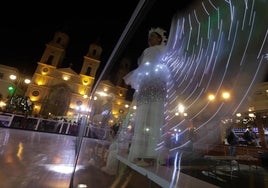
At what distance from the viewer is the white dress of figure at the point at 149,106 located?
1.29 meters

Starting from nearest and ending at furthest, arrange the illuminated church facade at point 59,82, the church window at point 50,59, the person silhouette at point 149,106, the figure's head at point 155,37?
the person silhouette at point 149,106
the figure's head at point 155,37
the illuminated church facade at point 59,82
the church window at point 50,59

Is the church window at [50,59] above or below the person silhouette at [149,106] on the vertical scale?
above

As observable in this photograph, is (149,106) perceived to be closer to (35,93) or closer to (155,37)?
(155,37)

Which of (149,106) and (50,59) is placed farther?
(50,59)

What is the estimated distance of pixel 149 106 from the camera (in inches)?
54.7

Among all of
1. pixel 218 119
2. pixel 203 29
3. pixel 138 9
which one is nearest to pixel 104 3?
pixel 203 29

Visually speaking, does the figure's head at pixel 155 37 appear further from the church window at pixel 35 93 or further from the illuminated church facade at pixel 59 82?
the church window at pixel 35 93

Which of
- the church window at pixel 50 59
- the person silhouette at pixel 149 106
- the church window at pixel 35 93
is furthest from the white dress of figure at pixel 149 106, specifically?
the church window at pixel 50 59

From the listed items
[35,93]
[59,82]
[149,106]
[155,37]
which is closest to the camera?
[149,106]

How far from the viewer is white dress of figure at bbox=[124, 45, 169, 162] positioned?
4.25 ft

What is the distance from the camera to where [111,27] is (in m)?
3.72

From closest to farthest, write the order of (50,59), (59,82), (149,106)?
(149,106) → (59,82) → (50,59)

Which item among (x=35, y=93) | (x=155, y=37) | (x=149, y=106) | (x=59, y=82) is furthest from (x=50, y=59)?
(x=149, y=106)

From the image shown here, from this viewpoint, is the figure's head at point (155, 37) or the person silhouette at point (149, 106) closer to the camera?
the person silhouette at point (149, 106)
